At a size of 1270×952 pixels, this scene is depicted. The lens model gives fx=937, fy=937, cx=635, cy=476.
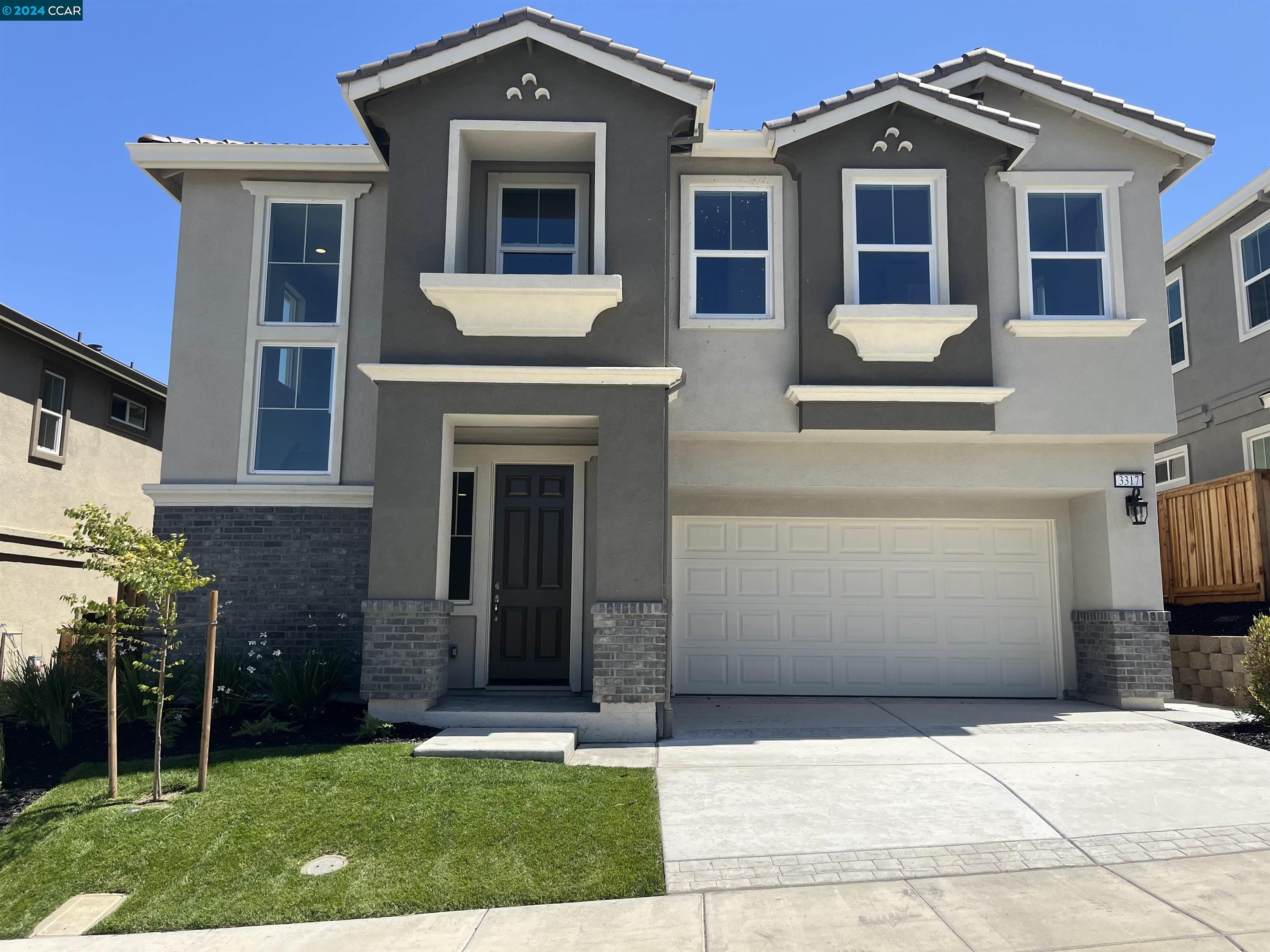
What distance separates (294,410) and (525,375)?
3288 mm

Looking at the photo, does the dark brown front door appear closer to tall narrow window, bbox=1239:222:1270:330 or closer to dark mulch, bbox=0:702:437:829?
dark mulch, bbox=0:702:437:829

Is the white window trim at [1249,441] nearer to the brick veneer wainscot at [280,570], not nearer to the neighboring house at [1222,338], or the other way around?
the neighboring house at [1222,338]

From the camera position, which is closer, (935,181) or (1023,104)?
(935,181)

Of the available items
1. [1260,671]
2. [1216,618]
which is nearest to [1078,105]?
[1260,671]

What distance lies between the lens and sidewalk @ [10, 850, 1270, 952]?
460cm

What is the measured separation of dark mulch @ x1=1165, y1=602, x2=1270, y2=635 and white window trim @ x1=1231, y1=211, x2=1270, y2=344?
443cm

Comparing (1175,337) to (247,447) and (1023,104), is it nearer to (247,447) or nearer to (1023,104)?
(1023,104)

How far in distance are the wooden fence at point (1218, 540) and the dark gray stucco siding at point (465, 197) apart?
736 centimetres

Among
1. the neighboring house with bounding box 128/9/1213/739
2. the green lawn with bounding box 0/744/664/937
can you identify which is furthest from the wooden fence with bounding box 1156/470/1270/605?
the green lawn with bounding box 0/744/664/937

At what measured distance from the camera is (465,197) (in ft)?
33.2

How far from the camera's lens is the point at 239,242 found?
11062 mm

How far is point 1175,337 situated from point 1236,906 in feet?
46.1

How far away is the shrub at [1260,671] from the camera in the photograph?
8914mm

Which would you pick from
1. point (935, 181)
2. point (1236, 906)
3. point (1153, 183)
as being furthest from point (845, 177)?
point (1236, 906)
